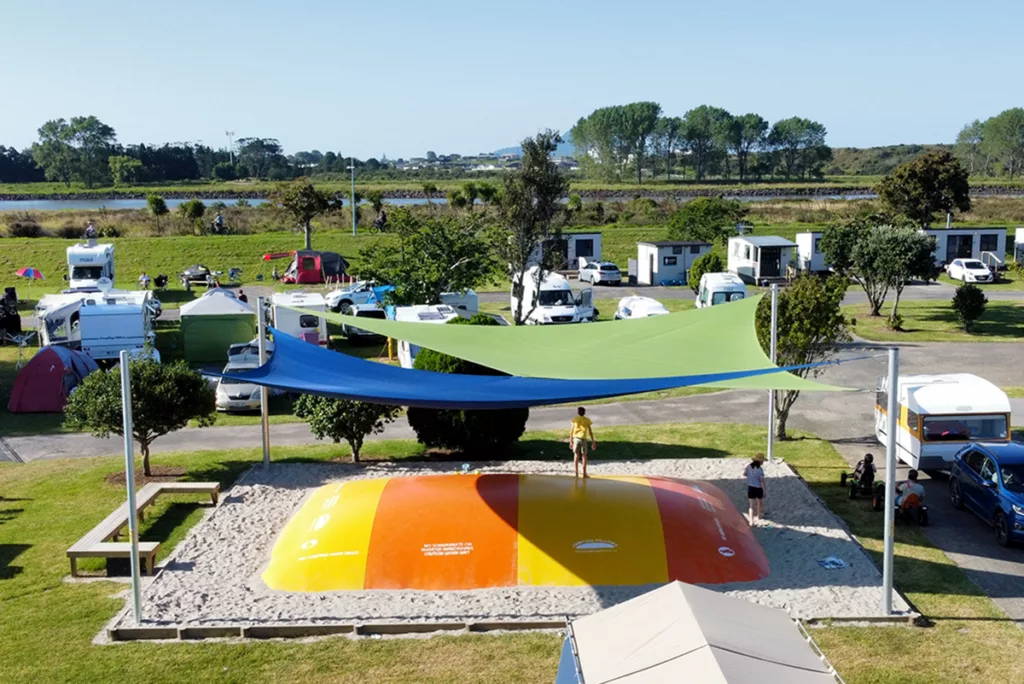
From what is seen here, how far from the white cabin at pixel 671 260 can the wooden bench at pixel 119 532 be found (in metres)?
30.5

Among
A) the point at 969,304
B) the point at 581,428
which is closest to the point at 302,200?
the point at 969,304

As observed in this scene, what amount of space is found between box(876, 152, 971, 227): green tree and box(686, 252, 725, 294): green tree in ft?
49.7

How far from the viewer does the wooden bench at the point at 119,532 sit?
1184 centimetres

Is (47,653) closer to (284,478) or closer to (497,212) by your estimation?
(284,478)

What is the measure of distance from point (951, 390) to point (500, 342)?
7698 mm

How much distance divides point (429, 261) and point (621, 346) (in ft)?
47.9

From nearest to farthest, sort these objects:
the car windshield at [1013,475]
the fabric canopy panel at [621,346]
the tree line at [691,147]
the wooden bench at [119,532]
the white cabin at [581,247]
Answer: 1. the wooden bench at [119,532]
2. the fabric canopy panel at [621,346]
3. the car windshield at [1013,475]
4. the white cabin at [581,247]
5. the tree line at [691,147]

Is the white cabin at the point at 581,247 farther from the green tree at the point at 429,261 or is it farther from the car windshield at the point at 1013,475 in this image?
the car windshield at the point at 1013,475

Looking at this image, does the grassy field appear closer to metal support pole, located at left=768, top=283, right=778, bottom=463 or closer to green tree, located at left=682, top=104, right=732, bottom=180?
metal support pole, located at left=768, top=283, right=778, bottom=463

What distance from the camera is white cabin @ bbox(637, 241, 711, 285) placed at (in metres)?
42.4

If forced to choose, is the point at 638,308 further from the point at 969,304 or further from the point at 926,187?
the point at 926,187

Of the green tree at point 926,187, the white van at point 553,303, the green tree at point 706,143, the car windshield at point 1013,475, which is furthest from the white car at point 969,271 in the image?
the green tree at point 706,143

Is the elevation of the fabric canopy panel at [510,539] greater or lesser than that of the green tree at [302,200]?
lesser

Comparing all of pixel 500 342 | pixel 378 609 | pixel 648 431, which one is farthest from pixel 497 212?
pixel 378 609
